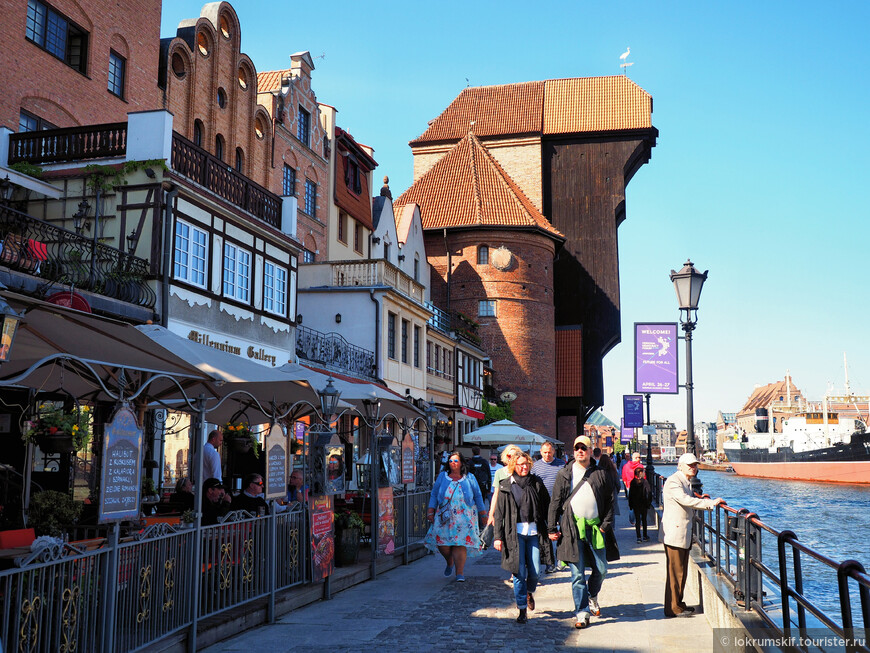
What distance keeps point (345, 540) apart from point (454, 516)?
5.11ft

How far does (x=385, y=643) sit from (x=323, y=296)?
2265 centimetres

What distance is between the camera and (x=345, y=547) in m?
12.0

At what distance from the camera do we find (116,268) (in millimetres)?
16516

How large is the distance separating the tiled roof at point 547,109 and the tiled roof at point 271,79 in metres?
30.2

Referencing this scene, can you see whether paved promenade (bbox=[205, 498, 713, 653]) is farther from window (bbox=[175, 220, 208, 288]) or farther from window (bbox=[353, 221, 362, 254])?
window (bbox=[353, 221, 362, 254])

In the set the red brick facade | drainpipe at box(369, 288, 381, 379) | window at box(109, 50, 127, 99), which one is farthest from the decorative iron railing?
drainpipe at box(369, 288, 381, 379)

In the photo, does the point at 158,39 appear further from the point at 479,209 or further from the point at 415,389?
the point at 479,209

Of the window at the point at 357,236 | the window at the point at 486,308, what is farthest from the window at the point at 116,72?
the window at the point at 486,308

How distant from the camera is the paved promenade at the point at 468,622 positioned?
7859 millimetres

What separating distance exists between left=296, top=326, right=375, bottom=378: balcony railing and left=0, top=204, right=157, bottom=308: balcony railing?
8.89 metres

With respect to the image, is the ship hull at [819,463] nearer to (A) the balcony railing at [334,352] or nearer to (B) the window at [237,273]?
(A) the balcony railing at [334,352]

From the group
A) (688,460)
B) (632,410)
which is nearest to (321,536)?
(688,460)

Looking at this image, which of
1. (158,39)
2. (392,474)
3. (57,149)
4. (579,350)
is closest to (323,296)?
(158,39)

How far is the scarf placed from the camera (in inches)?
365
